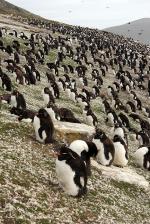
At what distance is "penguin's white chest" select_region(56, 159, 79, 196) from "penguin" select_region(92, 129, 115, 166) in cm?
516

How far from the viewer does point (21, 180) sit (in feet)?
61.8

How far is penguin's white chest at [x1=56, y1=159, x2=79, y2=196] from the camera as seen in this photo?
61.0 ft

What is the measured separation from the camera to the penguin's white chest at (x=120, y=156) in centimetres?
2533

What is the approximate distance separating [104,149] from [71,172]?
572cm

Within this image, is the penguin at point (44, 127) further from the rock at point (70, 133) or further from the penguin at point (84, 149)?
the penguin at point (84, 149)

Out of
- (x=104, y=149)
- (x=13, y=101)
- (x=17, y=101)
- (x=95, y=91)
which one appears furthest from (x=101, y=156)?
(x=95, y=91)

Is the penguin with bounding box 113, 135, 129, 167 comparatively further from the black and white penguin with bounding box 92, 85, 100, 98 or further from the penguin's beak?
the black and white penguin with bounding box 92, 85, 100, 98

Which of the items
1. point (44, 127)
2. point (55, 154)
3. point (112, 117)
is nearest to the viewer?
point (55, 154)

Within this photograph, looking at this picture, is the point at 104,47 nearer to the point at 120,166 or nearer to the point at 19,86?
the point at 19,86

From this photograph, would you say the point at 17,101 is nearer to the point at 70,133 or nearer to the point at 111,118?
the point at 70,133

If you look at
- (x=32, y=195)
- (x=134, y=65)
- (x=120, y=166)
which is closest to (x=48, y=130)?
(x=120, y=166)

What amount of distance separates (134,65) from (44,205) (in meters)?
71.0

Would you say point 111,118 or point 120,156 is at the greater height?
point 120,156

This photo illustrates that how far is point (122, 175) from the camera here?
23891mm
